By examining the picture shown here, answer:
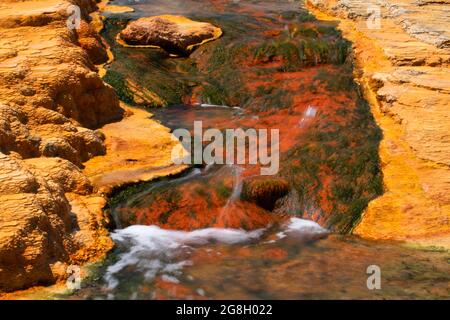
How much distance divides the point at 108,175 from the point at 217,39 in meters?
5.79

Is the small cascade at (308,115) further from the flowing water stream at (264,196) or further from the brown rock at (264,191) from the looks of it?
the brown rock at (264,191)

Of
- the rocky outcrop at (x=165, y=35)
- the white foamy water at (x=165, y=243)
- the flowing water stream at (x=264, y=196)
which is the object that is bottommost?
the white foamy water at (x=165, y=243)

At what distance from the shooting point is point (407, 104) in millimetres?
9016

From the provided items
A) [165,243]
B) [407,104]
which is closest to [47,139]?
[165,243]

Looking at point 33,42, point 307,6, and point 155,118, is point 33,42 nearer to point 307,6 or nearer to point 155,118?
point 155,118

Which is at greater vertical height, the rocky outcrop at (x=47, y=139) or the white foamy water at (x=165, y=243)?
the rocky outcrop at (x=47, y=139)

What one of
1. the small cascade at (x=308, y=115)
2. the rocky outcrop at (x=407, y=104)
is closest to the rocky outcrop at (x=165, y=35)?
the rocky outcrop at (x=407, y=104)

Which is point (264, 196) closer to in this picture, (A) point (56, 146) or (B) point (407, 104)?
(A) point (56, 146)

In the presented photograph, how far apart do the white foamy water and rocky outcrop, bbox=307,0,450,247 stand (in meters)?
0.96

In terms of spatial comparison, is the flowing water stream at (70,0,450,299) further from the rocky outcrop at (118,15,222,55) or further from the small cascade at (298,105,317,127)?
the rocky outcrop at (118,15,222,55)

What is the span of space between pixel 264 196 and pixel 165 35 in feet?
20.5

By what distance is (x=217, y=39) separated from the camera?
42.5 ft

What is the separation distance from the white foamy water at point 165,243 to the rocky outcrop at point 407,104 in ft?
3.17

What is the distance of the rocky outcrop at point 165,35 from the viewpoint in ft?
42.1
